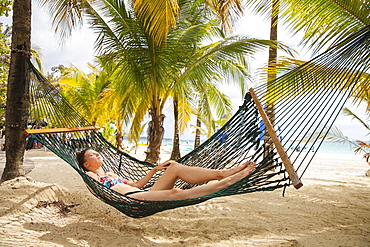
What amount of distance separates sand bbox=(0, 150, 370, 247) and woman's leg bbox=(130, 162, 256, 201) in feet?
0.96

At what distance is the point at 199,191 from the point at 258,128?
62 cm

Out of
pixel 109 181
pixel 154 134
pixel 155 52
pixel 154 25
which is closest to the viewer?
pixel 109 181

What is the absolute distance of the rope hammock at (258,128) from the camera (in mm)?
1466

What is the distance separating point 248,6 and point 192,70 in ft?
5.65

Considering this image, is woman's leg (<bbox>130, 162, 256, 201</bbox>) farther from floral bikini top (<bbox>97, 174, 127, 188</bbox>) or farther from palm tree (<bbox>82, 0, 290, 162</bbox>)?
palm tree (<bbox>82, 0, 290, 162</bbox>)

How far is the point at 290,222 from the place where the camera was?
2.06 m

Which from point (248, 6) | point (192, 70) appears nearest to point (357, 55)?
point (248, 6)

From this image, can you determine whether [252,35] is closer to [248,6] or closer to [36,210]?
[248,6]

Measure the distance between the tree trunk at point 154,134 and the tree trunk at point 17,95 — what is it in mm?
2770

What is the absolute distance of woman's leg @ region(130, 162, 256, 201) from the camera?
5.03 ft

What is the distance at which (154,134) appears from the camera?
5.22 metres

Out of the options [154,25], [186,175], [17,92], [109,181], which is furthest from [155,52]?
[186,175]

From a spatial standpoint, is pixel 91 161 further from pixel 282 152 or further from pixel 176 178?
pixel 282 152

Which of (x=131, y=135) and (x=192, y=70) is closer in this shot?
(x=192, y=70)
